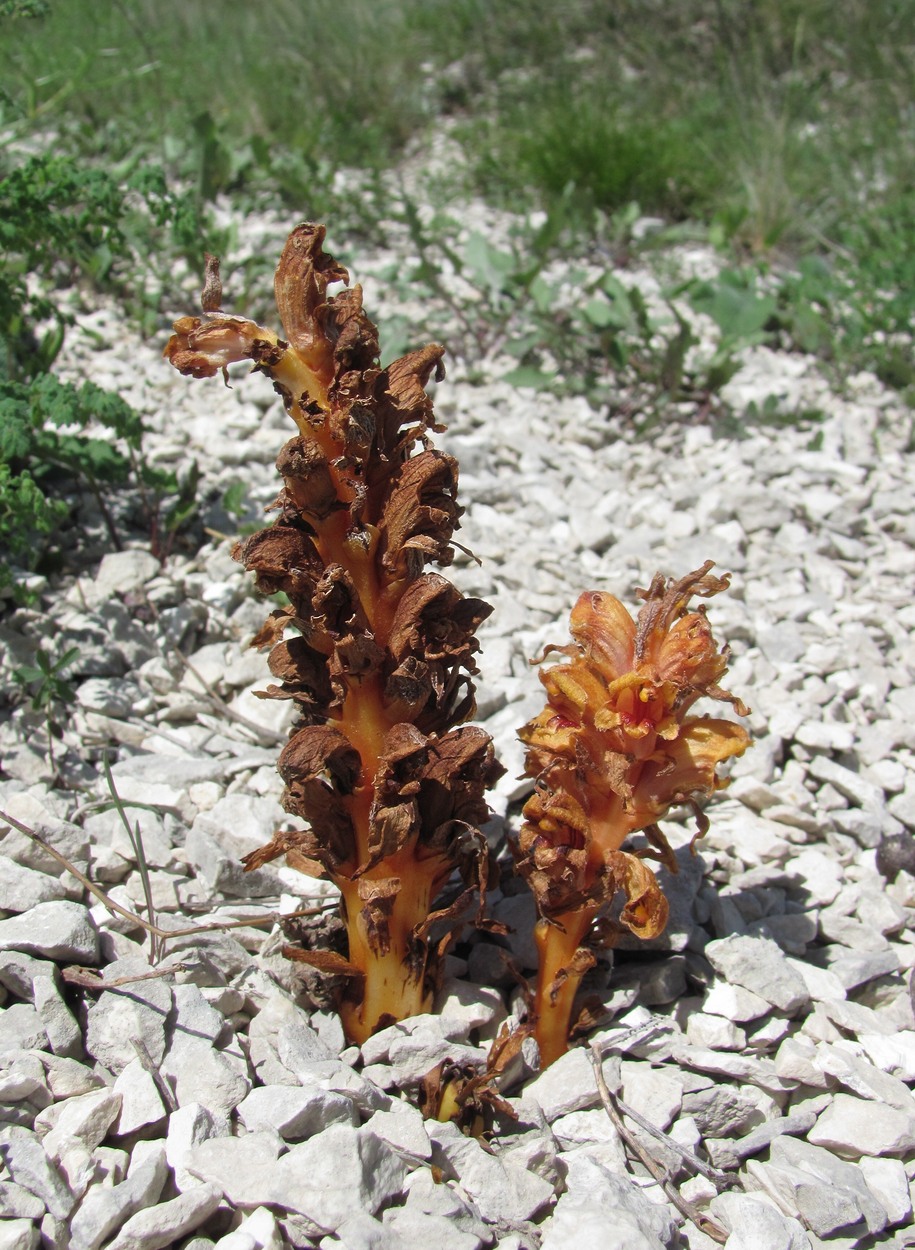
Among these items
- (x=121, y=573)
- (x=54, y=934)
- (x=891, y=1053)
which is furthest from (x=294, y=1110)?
(x=121, y=573)

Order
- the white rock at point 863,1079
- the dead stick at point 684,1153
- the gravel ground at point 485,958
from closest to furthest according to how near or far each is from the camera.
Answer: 1. the gravel ground at point 485,958
2. the dead stick at point 684,1153
3. the white rock at point 863,1079

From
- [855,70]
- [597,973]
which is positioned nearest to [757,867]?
[597,973]

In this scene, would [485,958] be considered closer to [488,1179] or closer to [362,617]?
[488,1179]

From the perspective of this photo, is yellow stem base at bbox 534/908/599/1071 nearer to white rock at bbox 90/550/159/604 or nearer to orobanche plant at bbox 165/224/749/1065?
orobanche plant at bbox 165/224/749/1065

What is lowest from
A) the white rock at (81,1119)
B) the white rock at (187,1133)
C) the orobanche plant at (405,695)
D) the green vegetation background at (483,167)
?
the white rock at (187,1133)

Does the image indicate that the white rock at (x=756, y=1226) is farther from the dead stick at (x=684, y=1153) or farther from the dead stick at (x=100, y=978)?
the dead stick at (x=100, y=978)

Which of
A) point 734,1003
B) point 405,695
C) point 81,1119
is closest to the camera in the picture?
point 81,1119

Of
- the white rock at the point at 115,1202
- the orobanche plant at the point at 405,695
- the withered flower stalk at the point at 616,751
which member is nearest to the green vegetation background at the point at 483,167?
the orobanche plant at the point at 405,695

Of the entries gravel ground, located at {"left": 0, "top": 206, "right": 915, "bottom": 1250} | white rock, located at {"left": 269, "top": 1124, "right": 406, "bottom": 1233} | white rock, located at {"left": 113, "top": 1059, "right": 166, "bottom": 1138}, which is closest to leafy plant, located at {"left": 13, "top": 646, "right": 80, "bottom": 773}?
gravel ground, located at {"left": 0, "top": 206, "right": 915, "bottom": 1250}
